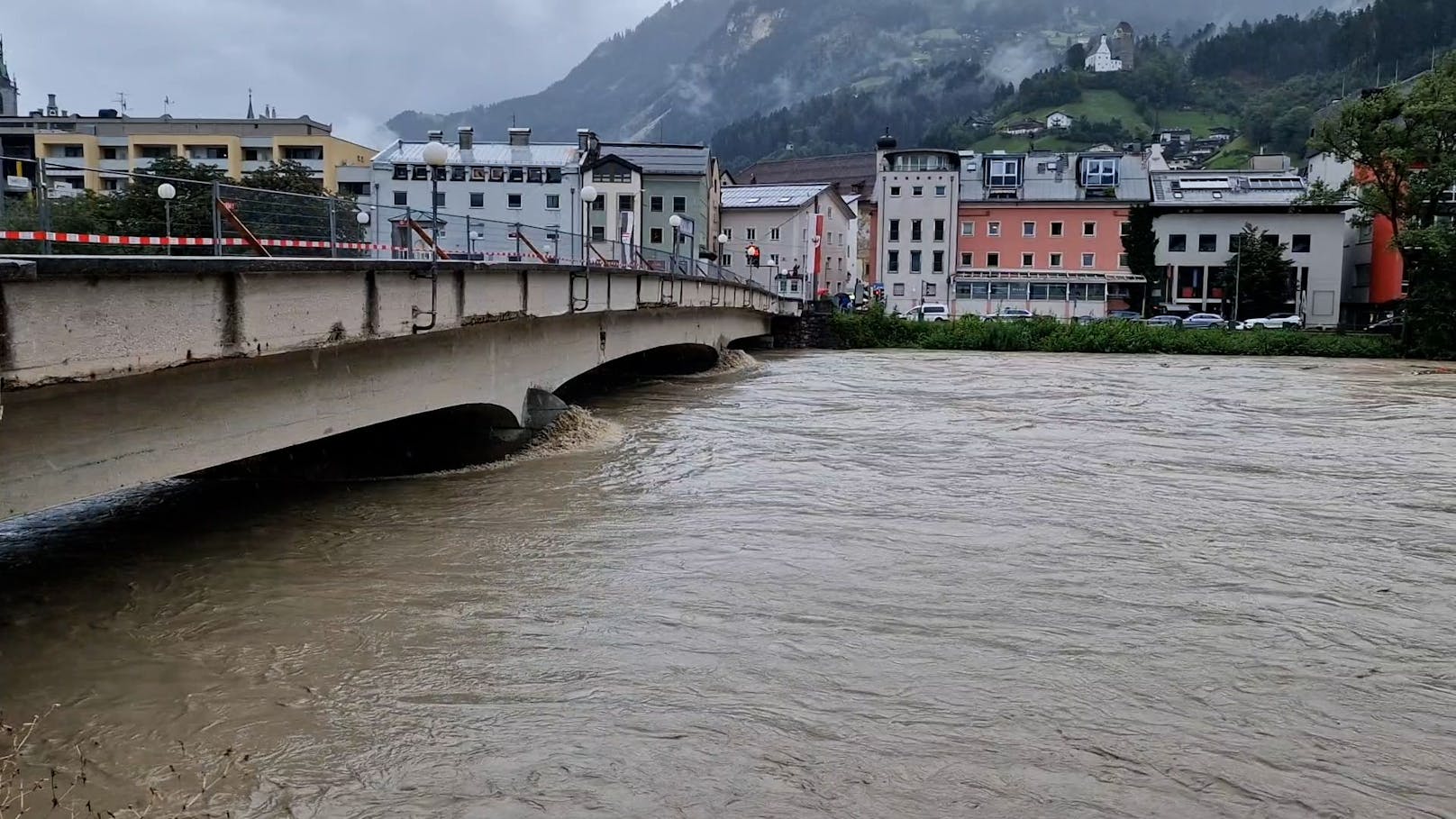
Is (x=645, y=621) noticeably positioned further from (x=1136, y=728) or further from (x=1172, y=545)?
(x=1172, y=545)

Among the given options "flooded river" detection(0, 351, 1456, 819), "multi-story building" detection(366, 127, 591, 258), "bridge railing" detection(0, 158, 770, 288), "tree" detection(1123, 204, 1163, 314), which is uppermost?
"multi-story building" detection(366, 127, 591, 258)

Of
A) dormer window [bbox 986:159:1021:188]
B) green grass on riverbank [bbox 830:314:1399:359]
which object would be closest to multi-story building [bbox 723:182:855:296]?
dormer window [bbox 986:159:1021:188]

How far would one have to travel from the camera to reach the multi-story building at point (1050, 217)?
8512 cm

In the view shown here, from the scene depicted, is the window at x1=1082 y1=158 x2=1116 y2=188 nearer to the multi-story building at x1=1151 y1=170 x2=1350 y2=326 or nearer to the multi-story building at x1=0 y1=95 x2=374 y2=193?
the multi-story building at x1=1151 y1=170 x2=1350 y2=326

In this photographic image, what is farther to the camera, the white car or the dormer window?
the dormer window

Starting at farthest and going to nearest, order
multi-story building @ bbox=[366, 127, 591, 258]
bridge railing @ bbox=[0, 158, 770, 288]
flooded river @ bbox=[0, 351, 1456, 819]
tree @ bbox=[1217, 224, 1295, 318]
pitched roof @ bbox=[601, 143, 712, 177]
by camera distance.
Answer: pitched roof @ bbox=[601, 143, 712, 177] → multi-story building @ bbox=[366, 127, 591, 258] → tree @ bbox=[1217, 224, 1295, 318] → bridge railing @ bbox=[0, 158, 770, 288] → flooded river @ bbox=[0, 351, 1456, 819]

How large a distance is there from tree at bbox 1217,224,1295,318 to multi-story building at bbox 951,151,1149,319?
6685 mm

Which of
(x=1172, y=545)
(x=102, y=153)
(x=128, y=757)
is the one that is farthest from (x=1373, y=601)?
(x=102, y=153)

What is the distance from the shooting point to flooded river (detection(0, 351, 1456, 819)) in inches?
279

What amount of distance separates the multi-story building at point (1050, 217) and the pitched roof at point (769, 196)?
1133 cm

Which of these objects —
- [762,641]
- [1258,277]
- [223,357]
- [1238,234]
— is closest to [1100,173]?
[1238,234]

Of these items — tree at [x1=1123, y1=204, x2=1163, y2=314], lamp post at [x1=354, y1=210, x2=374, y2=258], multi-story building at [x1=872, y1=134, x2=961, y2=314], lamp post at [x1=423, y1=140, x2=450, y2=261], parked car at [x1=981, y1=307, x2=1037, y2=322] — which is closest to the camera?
lamp post at [x1=354, y1=210, x2=374, y2=258]

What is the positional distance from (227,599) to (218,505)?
186 inches

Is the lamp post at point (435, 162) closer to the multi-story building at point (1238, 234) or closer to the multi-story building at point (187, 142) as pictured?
the multi-story building at point (1238, 234)
